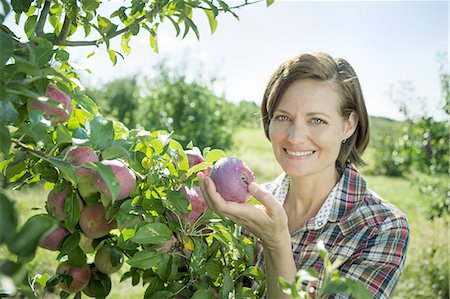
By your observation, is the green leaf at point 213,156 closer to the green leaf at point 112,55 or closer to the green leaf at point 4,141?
the green leaf at point 112,55

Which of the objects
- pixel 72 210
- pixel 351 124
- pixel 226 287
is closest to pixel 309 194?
pixel 351 124

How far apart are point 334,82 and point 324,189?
11.5 inches

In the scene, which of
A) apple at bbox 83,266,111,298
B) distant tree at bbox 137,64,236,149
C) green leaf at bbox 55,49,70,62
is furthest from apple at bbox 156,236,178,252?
distant tree at bbox 137,64,236,149

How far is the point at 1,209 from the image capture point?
1.29 ft

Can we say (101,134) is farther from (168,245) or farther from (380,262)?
(380,262)

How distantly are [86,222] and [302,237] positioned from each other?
632 mm

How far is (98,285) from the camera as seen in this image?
109cm

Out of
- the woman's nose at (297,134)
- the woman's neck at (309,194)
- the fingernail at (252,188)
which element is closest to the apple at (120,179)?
the fingernail at (252,188)

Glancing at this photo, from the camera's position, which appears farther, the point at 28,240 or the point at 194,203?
the point at 194,203

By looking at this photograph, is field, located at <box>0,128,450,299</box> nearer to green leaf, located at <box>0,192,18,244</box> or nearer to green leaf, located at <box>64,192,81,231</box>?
green leaf, located at <box>64,192,81,231</box>

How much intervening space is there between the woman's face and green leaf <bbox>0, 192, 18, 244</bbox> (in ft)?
3.24

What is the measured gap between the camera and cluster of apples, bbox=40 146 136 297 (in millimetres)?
848

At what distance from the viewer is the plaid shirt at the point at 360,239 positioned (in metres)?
1.21

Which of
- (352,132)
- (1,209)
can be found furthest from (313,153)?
(1,209)
